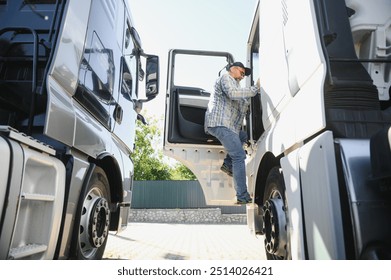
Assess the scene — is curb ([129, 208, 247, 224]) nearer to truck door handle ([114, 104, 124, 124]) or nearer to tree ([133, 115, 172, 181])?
tree ([133, 115, 172, 181])

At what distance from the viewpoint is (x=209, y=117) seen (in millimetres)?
3457

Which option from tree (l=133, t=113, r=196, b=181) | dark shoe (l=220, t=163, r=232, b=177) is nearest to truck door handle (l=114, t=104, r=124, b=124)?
dark shoe (l=220, t=163, r=232, b=177)

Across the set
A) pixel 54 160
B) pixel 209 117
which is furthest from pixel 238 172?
pixel 54 160

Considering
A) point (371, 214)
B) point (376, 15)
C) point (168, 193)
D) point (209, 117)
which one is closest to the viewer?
point (371, 214)

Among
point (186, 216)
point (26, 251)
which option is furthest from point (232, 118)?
point (186, 216)

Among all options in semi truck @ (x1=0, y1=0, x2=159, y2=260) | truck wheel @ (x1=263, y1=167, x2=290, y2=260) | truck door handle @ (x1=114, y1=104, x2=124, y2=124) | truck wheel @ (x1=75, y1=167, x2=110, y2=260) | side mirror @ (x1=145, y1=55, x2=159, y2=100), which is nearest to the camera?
semi truck @ (x1=0, y1=0, x2=159, y2=260)

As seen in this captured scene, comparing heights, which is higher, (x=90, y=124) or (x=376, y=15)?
(x=376, y=15)

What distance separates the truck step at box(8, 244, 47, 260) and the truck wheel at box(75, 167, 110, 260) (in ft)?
1.63

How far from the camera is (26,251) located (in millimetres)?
1411

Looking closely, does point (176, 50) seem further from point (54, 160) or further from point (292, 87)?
point (54, 160)

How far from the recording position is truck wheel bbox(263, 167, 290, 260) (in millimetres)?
2014

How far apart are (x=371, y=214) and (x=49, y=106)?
1.69m

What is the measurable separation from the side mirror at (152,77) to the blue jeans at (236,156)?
941mm

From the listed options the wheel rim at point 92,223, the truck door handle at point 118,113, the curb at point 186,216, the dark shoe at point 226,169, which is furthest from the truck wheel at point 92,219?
the curb at point 186,216
